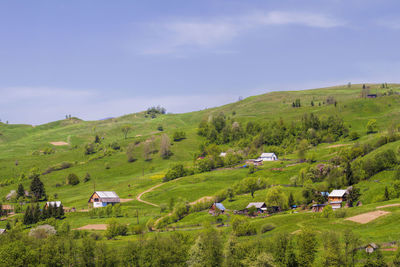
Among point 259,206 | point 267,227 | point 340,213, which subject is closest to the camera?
point 267,227

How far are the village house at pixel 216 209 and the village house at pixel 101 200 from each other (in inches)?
1793

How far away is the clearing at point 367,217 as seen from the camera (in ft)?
320

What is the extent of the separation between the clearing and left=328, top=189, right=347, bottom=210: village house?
21066 mm

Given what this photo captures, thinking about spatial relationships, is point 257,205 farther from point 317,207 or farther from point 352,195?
point 352,195

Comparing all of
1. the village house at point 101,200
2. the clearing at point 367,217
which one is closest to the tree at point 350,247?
the clearing at point 367,217

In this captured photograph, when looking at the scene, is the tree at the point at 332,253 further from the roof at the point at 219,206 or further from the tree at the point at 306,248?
the roof at the point at 219,206

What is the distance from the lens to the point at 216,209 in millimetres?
134125

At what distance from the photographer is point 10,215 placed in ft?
515

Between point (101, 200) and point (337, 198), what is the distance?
277 ft

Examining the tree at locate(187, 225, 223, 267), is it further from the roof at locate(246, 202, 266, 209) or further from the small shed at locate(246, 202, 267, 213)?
the roof at locate(246, 202, 266, 209)

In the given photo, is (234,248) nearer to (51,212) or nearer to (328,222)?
(328,222)

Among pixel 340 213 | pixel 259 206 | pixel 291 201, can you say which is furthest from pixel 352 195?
pixel 259 206

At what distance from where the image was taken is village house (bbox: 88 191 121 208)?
164250mm

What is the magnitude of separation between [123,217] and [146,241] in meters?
54.9
